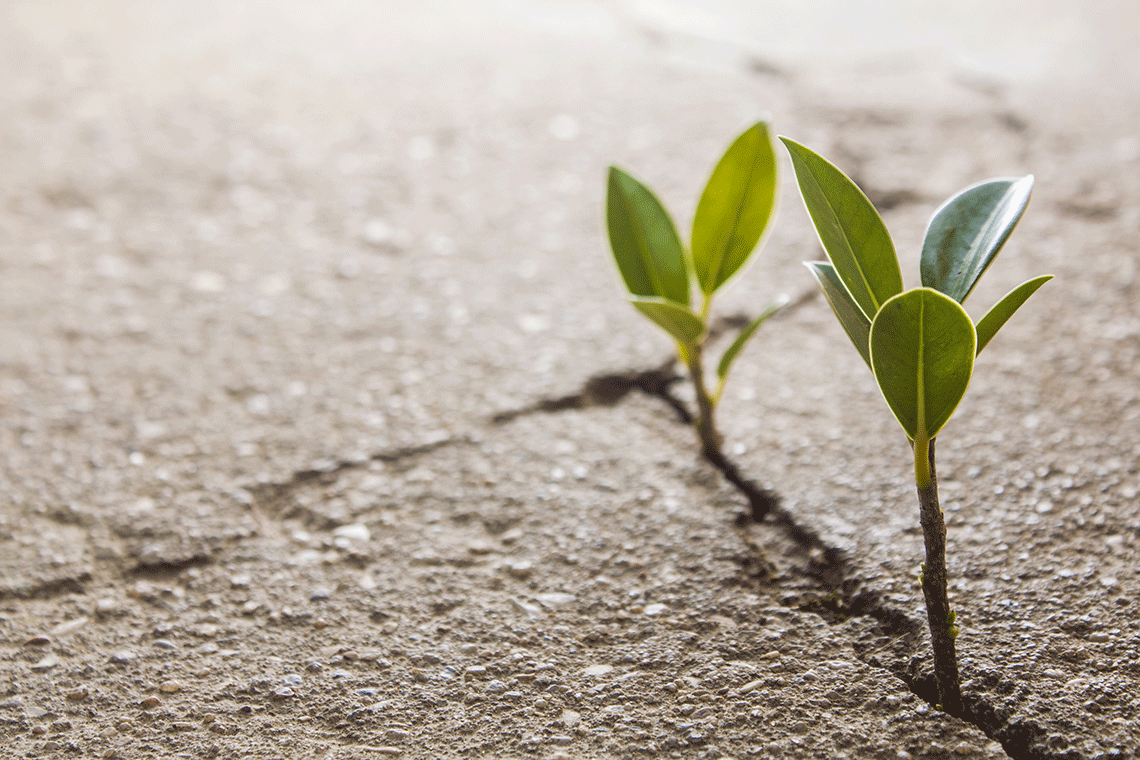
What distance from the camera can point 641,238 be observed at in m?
1.03

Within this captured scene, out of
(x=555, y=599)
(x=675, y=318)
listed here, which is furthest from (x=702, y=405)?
(x=555, y=599)

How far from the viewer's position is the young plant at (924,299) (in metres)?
0.63

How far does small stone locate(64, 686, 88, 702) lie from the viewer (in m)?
0.87

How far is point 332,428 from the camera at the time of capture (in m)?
1.28

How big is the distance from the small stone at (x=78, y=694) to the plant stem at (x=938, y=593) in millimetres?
830

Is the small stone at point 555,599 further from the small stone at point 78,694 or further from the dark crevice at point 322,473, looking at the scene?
the small stone at point 78,694

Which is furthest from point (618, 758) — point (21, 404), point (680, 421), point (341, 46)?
point (341, 46)

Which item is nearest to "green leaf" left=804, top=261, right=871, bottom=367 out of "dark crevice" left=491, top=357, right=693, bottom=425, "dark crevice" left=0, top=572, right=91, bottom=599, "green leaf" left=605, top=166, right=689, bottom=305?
"green leaf" left=605, top=166, right=689, bottom=305

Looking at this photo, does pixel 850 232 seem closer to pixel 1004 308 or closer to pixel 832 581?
pixel 1004 308

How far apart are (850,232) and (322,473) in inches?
31.5

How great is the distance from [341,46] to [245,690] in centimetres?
211

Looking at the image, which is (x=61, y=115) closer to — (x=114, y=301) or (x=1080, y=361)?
(x=114, y=301)

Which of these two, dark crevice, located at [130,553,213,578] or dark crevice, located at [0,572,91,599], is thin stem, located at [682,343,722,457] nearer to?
dark crevice, located at [130,553,213,578]

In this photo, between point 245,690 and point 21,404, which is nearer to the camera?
point 245,690
